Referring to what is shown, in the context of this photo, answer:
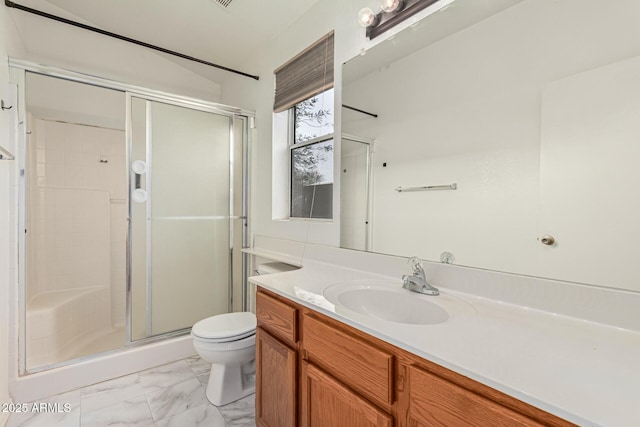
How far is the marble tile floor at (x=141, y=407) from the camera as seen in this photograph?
5.01 feet

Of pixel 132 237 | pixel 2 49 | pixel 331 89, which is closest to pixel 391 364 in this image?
pixel 331 89

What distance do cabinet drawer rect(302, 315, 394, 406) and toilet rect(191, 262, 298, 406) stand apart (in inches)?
29.5

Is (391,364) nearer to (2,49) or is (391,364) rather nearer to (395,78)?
(395,78)

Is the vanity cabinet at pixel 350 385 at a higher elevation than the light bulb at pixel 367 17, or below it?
below

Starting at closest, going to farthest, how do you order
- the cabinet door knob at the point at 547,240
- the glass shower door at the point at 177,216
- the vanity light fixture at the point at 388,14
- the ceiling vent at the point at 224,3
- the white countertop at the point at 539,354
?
the white countertop at the point at 539,354
the cabinet door knob at the point at 547,240
the vanity light fixture at the point at 388,14
the ceiling vent at the point at 224,3
the glass shower door at the point at 177,216

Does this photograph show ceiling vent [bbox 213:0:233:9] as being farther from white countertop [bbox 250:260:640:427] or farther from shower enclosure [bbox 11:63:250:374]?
white countertop [bbox 250:260:640:427]

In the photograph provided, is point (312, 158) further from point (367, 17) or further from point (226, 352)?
point (226, 352)

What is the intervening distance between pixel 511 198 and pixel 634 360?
54 cm

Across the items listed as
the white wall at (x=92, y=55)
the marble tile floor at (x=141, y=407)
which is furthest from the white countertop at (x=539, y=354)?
the white wall at (x=92, y=55)

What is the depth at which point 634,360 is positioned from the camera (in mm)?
637

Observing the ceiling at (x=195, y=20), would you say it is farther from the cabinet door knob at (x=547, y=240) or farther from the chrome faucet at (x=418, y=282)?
the cabinet door knob at (x=547, y=240)

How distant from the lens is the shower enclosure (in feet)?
6.76

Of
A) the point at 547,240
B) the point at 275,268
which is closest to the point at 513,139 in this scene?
the point at 547,240

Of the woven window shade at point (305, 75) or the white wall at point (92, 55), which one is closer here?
the woven window shade at point (305, 75)
